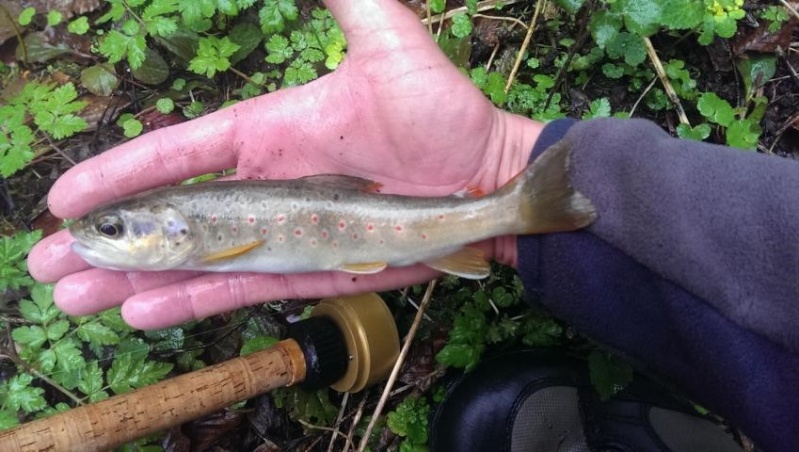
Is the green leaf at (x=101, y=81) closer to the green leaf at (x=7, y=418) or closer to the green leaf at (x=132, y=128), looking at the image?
the green leaf at (x=132, y=128)

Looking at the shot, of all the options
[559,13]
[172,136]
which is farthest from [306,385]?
Result: [559,13]

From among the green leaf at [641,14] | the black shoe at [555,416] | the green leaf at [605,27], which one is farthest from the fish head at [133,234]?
the green leaf at [641,14]

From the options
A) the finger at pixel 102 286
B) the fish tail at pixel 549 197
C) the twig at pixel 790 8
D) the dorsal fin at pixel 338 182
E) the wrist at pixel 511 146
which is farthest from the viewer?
the twig at pixel 790 8

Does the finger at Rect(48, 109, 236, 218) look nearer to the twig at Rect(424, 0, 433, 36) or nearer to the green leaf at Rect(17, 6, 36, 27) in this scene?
the twig at Rect(424, 0, 433, 36)

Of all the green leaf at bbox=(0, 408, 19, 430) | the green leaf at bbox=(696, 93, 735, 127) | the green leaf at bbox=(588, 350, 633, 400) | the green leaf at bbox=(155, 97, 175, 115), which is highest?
the green leaf at bbox=(696, 93, 735, 127)

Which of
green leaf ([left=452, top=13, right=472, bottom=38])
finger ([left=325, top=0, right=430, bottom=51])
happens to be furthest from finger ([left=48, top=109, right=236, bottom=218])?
green leaf ([left=452, top=13, right=472, bottom=38])

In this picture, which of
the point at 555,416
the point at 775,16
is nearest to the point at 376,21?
the point at 555,416
